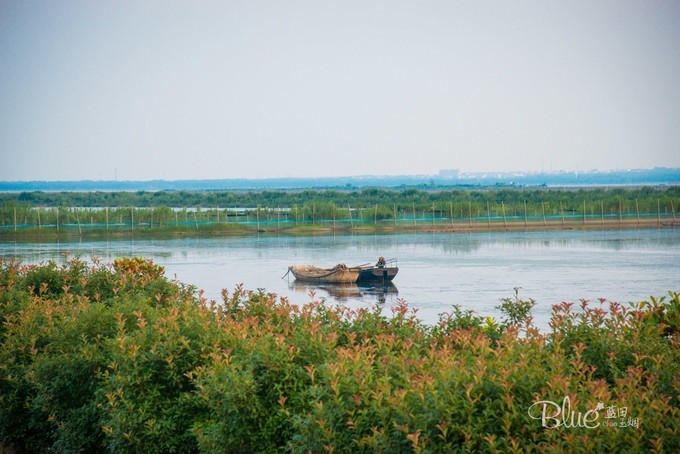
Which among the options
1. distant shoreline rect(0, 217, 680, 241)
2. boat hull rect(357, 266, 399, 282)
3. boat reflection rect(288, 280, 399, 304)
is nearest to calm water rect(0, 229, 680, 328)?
boat reflection rect(288, 280, 399, 304)

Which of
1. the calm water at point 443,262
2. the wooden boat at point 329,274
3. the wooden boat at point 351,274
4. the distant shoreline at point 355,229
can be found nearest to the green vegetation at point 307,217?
the distant shoreline at point 355,229

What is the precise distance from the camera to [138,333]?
7.53 m

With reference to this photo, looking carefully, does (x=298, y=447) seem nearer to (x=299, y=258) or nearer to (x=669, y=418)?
(x=669, y=418)

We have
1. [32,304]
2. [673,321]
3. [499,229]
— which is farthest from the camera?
[499,229]

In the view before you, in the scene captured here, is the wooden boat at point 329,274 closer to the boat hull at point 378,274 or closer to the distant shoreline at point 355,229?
the boat hull at point 378,274

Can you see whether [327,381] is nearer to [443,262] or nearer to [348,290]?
[348,290]

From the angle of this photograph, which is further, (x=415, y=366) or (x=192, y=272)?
(x=192, y=272)

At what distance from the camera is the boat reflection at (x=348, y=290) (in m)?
27.9

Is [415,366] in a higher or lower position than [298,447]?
higher

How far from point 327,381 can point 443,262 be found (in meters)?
32.1

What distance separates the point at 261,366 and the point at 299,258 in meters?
34.5

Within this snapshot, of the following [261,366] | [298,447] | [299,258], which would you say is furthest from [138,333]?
[299,258]

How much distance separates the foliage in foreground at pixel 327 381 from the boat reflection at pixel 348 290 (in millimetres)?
18410

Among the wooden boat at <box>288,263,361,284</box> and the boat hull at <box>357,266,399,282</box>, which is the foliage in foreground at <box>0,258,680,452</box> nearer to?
the wooden boat at <box>288,263,361,284</box>
